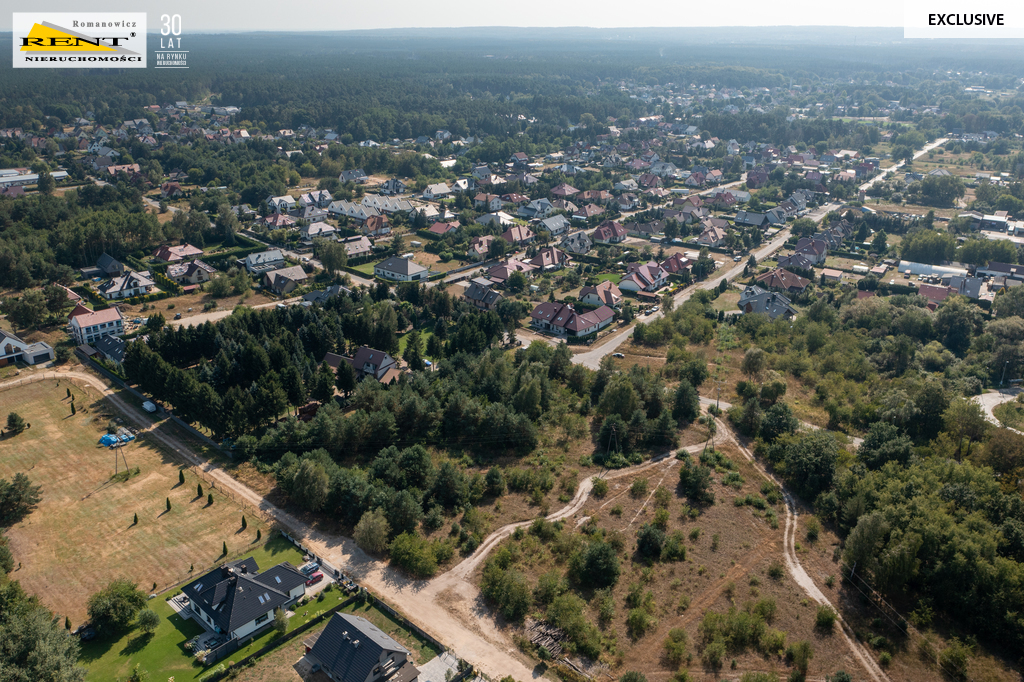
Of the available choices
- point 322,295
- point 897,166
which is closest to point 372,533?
point 322,295

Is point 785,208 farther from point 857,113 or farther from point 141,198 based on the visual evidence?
point 857,113

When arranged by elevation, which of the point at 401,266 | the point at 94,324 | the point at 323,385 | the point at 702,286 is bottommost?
the point at 323,385

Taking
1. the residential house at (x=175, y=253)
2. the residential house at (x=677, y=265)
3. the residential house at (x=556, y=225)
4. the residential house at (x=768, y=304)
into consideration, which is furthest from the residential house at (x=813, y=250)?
the residential house at (x=175, y=253)

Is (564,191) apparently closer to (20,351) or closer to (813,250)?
(813,250)

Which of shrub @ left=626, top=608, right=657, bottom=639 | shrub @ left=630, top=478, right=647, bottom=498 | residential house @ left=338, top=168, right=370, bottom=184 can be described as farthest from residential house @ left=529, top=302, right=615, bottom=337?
residential house @ left=338, top=168, right=370, bottom=184

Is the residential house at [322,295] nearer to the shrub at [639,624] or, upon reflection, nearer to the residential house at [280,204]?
the residential house at [280,204]

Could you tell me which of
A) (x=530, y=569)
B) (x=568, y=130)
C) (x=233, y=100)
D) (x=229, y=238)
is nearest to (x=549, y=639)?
(x=530, y=569)
